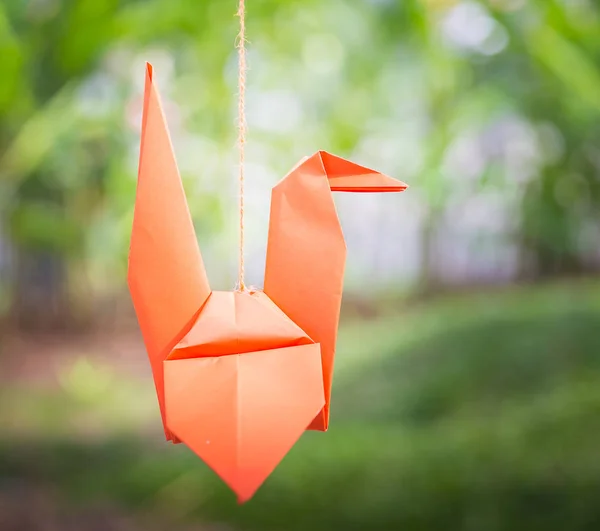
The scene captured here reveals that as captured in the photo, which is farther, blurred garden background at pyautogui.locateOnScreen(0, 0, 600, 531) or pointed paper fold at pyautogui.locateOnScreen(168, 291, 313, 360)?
blurred garden background at pyautogui.locateOnScreen(0, 0, 600, 531)

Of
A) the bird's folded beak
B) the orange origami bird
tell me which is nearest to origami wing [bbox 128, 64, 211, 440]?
the orange origami bird

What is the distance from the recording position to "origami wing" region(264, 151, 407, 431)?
504 millimetres

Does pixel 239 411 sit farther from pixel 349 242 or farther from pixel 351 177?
pixel 349 242

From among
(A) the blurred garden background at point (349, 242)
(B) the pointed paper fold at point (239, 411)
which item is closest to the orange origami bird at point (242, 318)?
(B) the pointed paper fold at point (239, 411)

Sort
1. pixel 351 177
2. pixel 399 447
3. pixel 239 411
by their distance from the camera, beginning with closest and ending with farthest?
pixel 239 411
pixel 351 177
pixel 399 447

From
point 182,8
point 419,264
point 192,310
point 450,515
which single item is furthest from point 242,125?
point 450,515

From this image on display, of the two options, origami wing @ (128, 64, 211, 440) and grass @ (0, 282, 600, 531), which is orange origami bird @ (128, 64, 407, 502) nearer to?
origami wing @ (128, 64, 211, 440)

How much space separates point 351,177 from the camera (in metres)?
0.54

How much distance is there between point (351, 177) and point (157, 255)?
187 millimetres

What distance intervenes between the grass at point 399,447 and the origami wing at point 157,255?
3.62 feet

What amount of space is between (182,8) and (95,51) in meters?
0.23

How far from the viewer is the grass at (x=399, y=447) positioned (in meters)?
1.47

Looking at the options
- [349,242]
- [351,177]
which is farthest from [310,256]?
[349,242]

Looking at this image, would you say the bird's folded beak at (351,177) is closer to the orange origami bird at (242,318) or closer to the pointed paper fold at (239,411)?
the orange origami bird at (242,318)
